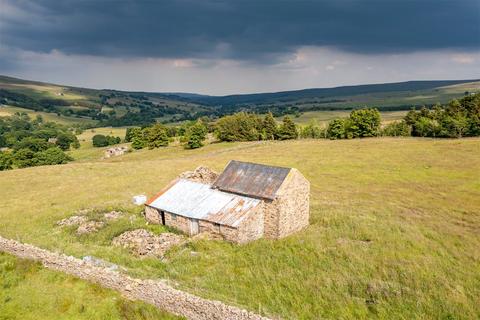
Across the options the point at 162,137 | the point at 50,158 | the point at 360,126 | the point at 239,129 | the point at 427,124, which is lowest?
the point at 50,158

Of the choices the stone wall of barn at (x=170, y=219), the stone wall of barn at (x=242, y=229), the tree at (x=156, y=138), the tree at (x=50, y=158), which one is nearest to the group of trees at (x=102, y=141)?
the tree at (x=50, y=158)

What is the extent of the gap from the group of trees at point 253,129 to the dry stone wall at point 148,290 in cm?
7722

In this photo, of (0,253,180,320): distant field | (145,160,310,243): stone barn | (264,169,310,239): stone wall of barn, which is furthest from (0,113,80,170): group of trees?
(264,169,310,239): stone wall of barn

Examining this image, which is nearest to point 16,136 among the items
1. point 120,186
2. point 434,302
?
point 120,186

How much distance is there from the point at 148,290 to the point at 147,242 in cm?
917

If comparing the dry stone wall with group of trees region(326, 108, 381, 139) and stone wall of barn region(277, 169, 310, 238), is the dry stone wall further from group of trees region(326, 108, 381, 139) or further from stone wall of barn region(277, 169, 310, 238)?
group of trees region(326, 108, 381, 139)

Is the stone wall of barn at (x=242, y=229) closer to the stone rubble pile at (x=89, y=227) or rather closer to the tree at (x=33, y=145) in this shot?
the stone rubble pile at (x=89, y=227)

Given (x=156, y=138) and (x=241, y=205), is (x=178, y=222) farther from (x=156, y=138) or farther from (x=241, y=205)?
(x=156, y=138)

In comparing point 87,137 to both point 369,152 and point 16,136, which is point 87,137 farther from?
point 369,152

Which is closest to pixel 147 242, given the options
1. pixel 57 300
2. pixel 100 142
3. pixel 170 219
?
pixel 170 219

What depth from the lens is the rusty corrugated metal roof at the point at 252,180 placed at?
25.8 metres

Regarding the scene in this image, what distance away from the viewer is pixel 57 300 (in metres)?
16.2

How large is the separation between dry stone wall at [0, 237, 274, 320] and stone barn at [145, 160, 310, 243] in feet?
27.6

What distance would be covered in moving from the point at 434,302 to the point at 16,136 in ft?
532
